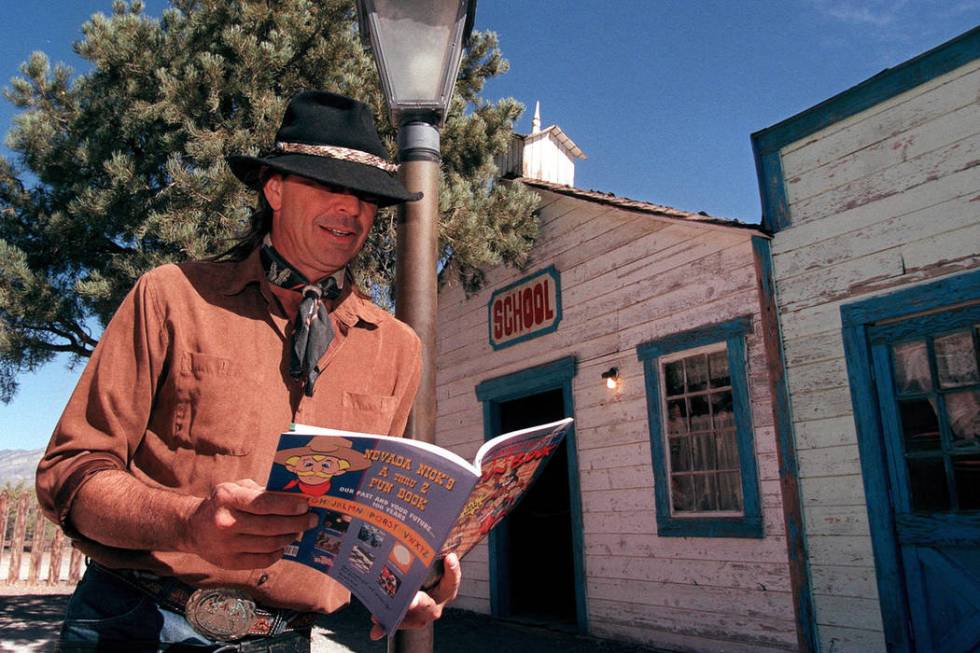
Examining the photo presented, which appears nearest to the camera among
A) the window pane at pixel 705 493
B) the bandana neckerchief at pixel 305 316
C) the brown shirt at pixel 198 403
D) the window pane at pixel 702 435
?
the brown shirt at pixel 198 403

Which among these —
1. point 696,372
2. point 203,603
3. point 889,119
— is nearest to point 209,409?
point 203,603

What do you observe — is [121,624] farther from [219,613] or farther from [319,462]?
[319,462]

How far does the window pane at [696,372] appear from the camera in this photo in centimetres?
718

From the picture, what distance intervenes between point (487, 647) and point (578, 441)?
2.45 metres

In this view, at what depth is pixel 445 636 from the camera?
27.5 feet

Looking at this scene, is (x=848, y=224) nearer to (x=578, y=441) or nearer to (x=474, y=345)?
(x=578, y=441)

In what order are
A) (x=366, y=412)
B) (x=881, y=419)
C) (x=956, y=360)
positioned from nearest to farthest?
1. (x=366, y=412)
2. (x=956, y=360)
3. (x=881, y=419)

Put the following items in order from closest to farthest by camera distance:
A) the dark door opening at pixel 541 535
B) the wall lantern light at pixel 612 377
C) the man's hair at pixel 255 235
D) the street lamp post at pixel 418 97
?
the man's hair at pixel 255 235 < the street lamp post at pixel 418 97 < the wall lantern light at pixel 612 377 < the dark door opening at pixel 541 535

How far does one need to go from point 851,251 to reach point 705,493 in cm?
262

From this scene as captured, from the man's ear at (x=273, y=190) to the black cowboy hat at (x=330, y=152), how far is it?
5cm

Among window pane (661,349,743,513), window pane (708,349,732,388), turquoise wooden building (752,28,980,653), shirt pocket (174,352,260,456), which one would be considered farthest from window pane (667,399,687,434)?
shirt pocket (174,352,260,456)

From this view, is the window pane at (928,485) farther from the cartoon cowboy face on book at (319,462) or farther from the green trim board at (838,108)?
the cartoon cowboy face on book at (319,462)

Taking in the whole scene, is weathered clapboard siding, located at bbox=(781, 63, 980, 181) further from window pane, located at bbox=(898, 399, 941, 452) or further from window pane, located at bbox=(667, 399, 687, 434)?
window pane, located at bbox=(667, 399, 687, 434)

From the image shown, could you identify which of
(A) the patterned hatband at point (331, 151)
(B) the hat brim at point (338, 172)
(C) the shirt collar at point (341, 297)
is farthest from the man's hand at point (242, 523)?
(A) the patterned hatband at point (331, 151)
